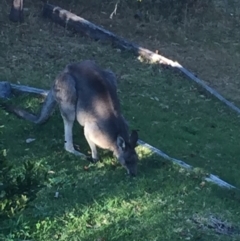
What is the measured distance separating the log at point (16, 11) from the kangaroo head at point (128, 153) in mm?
5491

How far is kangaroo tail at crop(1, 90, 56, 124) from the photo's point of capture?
27.9ft

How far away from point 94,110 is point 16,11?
201 inches

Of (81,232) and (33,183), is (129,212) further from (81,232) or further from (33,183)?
(33,183)

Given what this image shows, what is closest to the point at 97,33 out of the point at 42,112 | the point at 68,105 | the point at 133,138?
the point at 42,112

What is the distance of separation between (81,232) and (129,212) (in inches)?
25.9

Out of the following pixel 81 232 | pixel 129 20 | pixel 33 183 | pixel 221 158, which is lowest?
pixel 129 20

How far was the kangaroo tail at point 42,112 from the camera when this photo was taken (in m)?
8.51

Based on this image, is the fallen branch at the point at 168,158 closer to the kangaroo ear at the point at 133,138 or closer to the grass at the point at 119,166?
the grass at the point at 119,166

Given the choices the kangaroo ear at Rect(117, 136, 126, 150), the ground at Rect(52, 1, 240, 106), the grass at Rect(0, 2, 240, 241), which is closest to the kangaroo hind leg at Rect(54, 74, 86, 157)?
the grass at Rect(0, 2, 240, 241)

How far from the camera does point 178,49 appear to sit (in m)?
13.3

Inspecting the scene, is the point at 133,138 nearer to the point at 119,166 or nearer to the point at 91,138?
the point at 119,166

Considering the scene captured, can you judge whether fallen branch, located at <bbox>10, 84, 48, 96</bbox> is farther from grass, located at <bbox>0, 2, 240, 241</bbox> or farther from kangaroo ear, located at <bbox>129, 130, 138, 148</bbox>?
kangaroo ear, located at <bbox>129, 130, 138, 148</bbox>

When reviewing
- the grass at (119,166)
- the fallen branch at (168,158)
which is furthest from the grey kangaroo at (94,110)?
the fallen branch at (168,158)

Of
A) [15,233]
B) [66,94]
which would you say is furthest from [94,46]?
[15,233]
